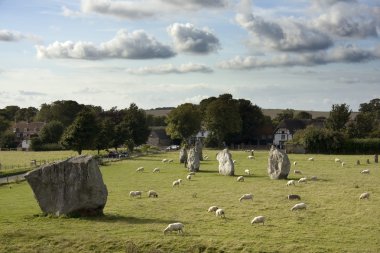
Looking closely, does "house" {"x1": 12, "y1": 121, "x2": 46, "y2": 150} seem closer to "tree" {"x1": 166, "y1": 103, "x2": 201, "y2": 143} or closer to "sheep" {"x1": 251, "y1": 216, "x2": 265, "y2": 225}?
"tree" {"x1": 166, "y1": 103, "x2": 201, "y2": 143}

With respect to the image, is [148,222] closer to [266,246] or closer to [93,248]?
[93,248]

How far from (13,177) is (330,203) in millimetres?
36630

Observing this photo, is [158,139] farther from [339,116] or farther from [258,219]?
[258,219]

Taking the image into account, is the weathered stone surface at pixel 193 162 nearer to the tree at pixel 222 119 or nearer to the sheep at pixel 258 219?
the sheep at pixel 258 219

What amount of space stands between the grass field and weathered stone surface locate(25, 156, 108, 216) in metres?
0.81

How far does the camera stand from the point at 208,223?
26875 millimetres

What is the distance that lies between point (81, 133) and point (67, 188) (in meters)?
54.9

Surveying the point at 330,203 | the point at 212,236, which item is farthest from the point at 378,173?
the point at 212,236

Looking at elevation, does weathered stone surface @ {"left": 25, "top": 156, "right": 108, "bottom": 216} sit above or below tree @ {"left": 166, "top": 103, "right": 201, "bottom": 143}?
below

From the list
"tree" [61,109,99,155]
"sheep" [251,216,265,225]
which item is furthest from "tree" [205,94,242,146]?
"sheep" [251,216,265,225]

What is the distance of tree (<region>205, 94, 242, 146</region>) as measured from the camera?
12344 centimetres

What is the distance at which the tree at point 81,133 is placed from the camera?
3260 inches

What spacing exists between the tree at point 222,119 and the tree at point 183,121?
317cm

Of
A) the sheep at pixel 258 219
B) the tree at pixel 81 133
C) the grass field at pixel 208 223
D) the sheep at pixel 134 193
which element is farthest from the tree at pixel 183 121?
the sheep at pixel 258 219
